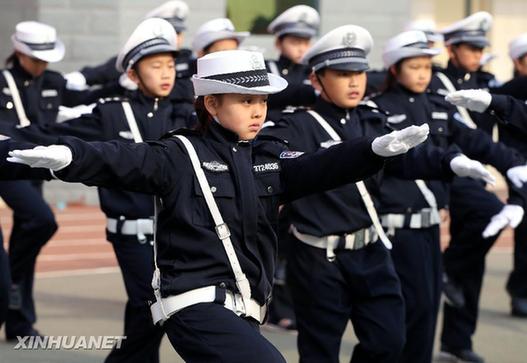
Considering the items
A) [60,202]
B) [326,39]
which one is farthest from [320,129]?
[60,202]

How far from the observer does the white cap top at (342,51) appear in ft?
23.6

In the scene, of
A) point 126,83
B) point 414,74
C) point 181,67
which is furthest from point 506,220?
point 181,67

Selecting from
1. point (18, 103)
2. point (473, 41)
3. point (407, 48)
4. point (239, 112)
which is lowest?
point (18, 103)

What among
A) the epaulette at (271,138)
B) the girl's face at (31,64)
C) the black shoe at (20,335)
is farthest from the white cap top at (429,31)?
the epaulette at (271,138)

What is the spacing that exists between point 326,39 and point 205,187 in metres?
2.04

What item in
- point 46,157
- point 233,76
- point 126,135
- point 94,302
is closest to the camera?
point 46,157

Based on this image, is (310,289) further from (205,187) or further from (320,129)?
(205,187)

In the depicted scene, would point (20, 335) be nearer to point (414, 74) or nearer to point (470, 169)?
point (414, 74)

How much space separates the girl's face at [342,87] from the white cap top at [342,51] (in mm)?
44

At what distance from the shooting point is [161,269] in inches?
222

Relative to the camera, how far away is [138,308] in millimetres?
7324

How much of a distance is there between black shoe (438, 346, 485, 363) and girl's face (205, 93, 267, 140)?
3629 mm

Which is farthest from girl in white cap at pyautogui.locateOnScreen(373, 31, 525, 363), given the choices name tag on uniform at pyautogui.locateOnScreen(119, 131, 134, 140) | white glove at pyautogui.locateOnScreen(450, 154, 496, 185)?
name tag on uniform at pyautogui.locateOnScreen(119, 131, 134, 140)

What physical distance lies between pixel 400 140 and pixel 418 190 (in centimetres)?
275
